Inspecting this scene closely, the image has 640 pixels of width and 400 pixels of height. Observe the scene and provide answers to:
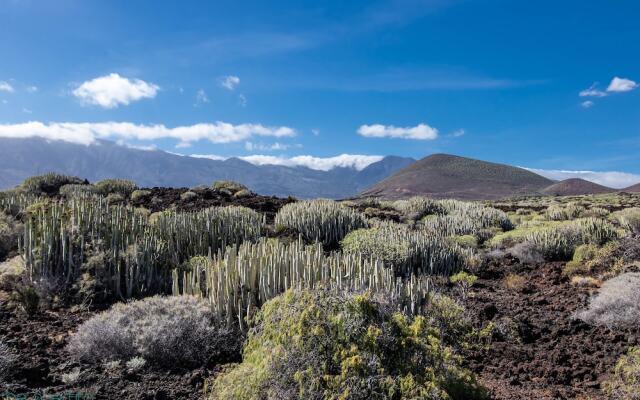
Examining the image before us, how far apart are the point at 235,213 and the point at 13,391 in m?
8.35

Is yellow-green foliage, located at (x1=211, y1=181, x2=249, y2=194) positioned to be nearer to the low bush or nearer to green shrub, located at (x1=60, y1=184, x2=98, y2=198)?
green shrub, located at (x1=60, y1=184, x2=98, y2=198)

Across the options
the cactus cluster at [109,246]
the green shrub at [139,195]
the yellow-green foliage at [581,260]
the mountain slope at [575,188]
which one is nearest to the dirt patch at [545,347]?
the yellow-green foliage at [581,260]

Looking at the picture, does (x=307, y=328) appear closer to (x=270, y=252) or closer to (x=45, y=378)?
(x=45, y=378)

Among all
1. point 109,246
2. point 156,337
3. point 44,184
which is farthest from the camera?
point 44,184

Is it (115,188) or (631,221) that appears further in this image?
(115,188)

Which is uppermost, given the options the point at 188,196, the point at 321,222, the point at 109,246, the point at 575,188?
the point at 575,188

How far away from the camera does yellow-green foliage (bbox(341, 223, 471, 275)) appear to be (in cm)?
984

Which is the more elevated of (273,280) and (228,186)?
(228,186)

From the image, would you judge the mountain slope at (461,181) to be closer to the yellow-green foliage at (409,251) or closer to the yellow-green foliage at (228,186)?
the yellow-green foliage at (228,186)

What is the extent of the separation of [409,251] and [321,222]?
336 cm

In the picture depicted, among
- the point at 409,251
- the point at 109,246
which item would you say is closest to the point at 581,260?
the point at 409,251

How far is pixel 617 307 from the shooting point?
6590 millimetres

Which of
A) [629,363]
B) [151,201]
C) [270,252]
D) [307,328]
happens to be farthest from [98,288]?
[151,201]

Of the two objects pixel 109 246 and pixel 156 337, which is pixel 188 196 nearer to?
pixel 109 246
